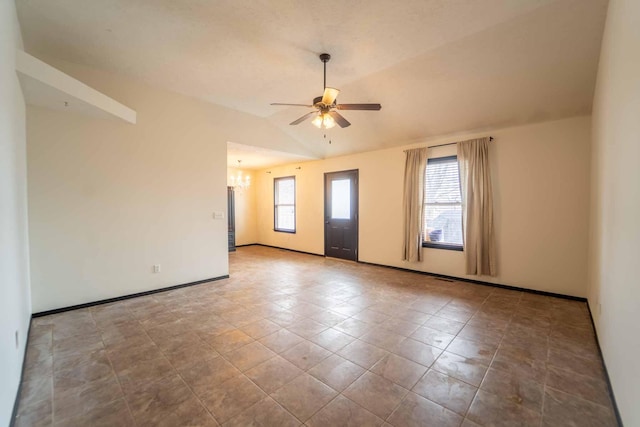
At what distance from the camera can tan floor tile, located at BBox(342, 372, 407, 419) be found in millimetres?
1871

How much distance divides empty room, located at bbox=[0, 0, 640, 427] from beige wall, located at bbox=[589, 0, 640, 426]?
34 millimetres

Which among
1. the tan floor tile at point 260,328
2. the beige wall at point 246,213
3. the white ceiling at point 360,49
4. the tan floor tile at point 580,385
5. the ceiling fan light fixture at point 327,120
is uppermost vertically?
the white ceiling at point 360,49

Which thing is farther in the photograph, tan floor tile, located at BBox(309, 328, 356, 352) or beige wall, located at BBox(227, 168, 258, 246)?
beige wall, located at BBox(227, 168, 258, 246)

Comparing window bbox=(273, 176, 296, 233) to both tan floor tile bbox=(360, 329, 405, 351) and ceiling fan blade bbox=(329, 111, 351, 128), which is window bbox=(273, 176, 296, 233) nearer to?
ceiling fan blade bbox=(329, 111, 351, 128)

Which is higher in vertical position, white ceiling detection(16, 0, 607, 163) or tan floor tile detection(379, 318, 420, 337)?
white ceiling detection(16, 0, 607, 163)

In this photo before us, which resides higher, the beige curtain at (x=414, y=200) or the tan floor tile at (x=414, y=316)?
the beige curtain at (x=414, y=200)

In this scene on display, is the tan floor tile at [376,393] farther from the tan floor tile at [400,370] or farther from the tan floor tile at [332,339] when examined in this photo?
the tan floor tile at [332,339]

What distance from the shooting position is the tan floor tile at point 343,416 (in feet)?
5.67

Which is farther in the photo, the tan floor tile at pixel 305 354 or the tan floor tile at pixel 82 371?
the tan floor tile at pixel 305 354

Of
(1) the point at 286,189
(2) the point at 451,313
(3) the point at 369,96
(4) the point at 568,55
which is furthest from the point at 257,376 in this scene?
(1) the point at 286,189

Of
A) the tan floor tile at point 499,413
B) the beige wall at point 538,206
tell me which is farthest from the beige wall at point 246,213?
the tan floor tile at point 499,413

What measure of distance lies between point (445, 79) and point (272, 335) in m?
3.94

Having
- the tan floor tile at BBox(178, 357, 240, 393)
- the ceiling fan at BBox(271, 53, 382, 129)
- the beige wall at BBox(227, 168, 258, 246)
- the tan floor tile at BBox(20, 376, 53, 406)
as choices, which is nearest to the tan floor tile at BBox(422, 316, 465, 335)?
the tan floor tile at BBox(178, 357, 240, 393)

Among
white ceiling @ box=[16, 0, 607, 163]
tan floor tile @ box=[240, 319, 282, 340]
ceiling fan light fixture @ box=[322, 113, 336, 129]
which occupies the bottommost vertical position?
tan floor tile @ box=[240, 319, 282, 340]
